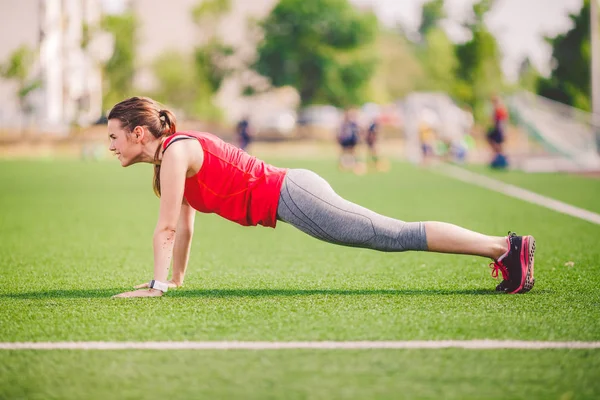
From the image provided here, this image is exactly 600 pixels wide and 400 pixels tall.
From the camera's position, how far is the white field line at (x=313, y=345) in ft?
13.5

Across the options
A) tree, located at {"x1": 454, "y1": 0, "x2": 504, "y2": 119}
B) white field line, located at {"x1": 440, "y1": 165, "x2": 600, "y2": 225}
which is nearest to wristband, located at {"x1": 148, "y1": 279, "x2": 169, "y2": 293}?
white field line, located at {"x1": 440, "y1": 165, "x2": 600, "y2": 225}

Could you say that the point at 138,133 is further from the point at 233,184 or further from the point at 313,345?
the point at 313,345

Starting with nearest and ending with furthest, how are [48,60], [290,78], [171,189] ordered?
[171,189], [48,60], [290,78]

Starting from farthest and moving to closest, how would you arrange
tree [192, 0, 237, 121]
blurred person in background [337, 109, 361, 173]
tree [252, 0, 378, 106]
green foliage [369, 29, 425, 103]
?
green foliage [369, 29, 425, 103] < tree [252, 0, 378, 106] < tree [192, 0, 237, 121] < blurred person in background [337, 109, 361, 173]

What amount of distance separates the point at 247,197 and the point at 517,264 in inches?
70.8

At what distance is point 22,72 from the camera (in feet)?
158

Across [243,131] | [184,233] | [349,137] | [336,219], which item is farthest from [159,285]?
[243,131]

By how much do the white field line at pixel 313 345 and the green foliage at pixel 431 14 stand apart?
5273 inches

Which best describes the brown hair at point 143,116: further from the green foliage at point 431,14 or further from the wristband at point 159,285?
the green foliage at point 431,14

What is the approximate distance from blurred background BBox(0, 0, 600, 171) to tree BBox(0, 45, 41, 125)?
0.08 m

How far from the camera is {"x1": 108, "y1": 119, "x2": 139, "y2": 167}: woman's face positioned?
535cm

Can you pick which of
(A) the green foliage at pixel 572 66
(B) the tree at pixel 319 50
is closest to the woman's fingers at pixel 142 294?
(A) the green foliage at pixel 572 66

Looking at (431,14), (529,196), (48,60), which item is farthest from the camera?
(431,14)

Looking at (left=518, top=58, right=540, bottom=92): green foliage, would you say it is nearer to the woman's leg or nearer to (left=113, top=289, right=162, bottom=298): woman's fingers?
the woman's leg
